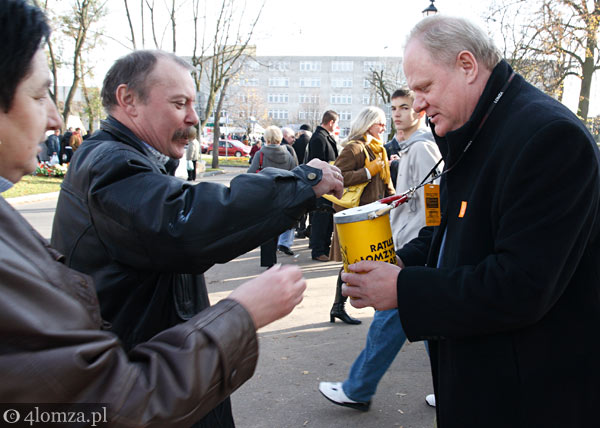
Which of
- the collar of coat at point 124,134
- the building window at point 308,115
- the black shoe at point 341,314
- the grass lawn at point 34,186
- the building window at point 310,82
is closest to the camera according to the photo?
the collar of coat at point 124,134

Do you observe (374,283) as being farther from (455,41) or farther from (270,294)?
(455,41)

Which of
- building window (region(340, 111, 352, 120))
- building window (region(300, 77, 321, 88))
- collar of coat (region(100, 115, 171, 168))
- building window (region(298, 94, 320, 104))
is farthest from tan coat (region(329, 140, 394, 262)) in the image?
building window (region(300, 77, 321, 88))

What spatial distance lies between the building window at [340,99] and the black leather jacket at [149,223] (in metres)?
84.7

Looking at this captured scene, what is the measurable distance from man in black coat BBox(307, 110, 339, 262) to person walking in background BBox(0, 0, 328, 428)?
6.56 metres

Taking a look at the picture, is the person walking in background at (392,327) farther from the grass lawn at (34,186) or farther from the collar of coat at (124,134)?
the grass lawn at (34,186)

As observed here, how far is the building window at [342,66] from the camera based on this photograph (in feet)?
275

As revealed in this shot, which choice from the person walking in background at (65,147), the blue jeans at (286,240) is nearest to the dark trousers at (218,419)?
the blue jeans at (286,240)

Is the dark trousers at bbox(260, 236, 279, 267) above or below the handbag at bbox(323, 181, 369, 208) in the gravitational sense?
below

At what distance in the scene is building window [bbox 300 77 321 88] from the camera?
8469 cm

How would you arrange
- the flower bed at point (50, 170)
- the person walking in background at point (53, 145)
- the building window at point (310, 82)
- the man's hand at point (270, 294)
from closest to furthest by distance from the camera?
the man's hand at point (270, 294)
the flower bed at point (50, 170)
the person walking in background at point (53, 145)
the building window at point (310, 82)

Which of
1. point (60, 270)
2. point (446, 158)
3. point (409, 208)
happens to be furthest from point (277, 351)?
point (60, 270)

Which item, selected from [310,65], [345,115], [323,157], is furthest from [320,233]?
[310,65]

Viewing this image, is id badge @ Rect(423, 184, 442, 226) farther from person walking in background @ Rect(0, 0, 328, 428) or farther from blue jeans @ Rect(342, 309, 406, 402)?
blue jeans @ Rect(342, 309, 406, 402)

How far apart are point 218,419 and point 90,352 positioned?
1.10 meters
